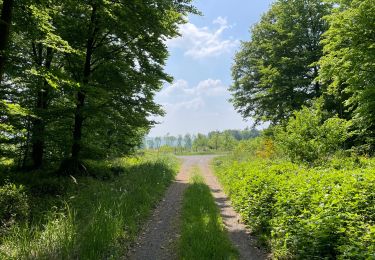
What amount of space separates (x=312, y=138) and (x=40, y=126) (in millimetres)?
12995

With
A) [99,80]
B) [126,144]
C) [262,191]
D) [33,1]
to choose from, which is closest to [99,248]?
[262,191]

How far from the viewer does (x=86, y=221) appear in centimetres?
896

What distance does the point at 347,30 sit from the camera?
16812mm

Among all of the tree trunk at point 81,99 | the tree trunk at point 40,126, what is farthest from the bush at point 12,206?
the tree trunk at point 81,99

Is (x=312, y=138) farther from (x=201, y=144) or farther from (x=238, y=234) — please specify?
(x=201, y=144)

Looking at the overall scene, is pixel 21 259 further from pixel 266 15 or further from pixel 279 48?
pixel 266 15

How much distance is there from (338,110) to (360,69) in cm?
Answer: 930

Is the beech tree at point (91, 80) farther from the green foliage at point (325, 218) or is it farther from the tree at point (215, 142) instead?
the tree at point (215, 142)

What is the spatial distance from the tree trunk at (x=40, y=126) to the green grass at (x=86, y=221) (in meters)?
2.38

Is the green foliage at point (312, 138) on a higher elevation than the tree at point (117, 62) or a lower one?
lower

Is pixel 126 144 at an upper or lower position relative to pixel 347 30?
lower

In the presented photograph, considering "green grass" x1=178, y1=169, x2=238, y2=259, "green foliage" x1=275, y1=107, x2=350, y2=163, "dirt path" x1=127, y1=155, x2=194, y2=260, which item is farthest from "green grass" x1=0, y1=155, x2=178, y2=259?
"green foliage" x1=275, y1=107, x2=350, y2=163

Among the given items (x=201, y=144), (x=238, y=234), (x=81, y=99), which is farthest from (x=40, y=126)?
(x=201, y=144)

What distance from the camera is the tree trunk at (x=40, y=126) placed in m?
14.7
